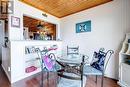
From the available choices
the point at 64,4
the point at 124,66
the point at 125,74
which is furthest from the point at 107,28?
the point at 64,4

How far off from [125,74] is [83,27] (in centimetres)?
222

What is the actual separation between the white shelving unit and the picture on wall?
1.45 meters

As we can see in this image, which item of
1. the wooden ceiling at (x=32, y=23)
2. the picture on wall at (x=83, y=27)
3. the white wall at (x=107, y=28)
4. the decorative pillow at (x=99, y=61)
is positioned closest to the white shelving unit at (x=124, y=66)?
the white wall at (x=107, y=28)

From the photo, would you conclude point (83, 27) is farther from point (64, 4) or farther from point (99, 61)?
point (99, 61)

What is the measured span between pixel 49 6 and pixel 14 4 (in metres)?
1.21

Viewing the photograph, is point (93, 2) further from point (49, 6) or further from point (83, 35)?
point (49, 6)

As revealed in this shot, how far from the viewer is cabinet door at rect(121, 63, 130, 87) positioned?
2.72 metres

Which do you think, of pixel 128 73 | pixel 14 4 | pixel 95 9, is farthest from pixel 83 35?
pixel 14 4

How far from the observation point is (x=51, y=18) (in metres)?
4.79

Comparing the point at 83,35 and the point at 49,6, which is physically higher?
the point at 49,6

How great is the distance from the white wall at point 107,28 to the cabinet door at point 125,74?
1.56ft

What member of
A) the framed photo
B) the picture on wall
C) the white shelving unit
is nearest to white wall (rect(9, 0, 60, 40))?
the framed photo

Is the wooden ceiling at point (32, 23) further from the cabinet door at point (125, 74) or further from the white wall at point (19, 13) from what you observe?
the cabinet door at point (125, 74)

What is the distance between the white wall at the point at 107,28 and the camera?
10.7 feet
